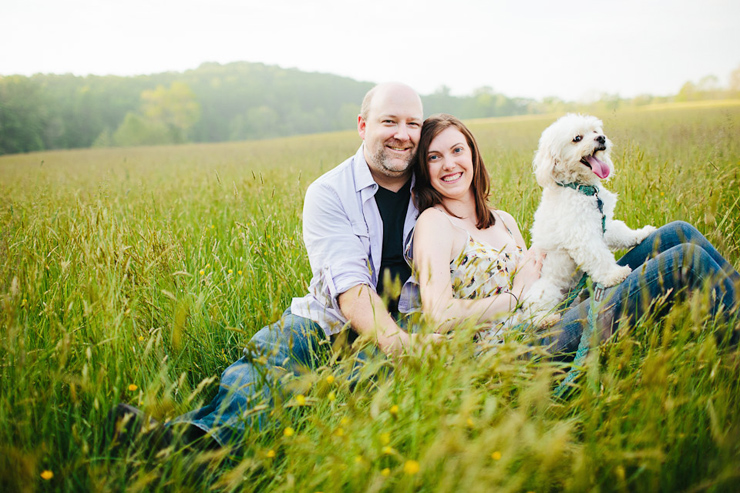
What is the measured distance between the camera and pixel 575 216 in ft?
8.25

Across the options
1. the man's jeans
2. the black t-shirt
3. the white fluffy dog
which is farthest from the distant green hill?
the white fluffy dog

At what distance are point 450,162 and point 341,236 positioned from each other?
757mm

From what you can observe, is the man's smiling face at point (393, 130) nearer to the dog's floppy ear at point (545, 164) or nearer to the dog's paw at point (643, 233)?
the dog's floppy ear at point (545, 164)

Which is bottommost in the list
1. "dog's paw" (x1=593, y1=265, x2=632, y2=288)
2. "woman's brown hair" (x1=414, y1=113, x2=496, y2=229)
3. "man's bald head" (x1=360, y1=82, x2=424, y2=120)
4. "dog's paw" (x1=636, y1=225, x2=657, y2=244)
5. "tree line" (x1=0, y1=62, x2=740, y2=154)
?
"dog's paw" (x1=593, y1=265, x2=632, y2=288)

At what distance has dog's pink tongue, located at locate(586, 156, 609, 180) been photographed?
2.50 metres

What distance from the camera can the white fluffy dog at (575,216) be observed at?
2.45 m

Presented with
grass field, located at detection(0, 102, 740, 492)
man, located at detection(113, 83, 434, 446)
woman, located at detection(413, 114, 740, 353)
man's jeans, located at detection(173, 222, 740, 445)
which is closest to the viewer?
grass field, located at detection(0, 102, 740, 492)

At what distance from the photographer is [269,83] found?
87000 millimetres

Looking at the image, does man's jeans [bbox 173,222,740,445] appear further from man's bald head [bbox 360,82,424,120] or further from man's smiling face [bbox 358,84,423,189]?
man's bald head [bbox 360,82,424,120]

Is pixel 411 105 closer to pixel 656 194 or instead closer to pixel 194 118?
pixel 656 194

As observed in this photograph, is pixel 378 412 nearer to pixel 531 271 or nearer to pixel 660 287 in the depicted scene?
pixel 660 287

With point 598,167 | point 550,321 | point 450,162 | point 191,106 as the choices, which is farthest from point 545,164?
point 191,106

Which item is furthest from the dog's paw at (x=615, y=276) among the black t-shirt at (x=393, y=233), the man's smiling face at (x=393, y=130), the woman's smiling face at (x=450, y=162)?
the man's smiling face at (x=393, y=130)

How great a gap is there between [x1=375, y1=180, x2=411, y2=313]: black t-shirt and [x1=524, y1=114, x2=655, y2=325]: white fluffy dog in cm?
75
